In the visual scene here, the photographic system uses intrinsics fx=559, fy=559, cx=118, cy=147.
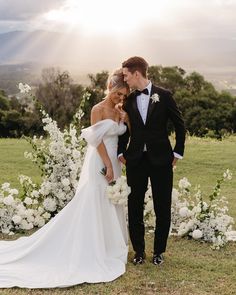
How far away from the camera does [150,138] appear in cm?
643

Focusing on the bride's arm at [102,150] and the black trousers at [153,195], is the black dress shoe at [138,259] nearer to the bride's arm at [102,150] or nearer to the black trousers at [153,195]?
the black trousers at [153,195]

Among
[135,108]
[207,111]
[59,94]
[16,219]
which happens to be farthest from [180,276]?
[59,94]

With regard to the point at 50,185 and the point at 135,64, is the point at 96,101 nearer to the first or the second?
the point at 50,185

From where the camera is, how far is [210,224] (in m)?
8.19

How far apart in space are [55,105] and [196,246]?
157 feet

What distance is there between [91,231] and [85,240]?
0.14 meters

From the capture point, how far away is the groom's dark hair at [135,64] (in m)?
6.33

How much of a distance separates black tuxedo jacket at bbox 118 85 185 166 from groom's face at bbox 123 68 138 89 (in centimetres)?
11

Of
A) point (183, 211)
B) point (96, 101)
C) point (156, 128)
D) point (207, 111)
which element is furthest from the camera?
point (96, 101)

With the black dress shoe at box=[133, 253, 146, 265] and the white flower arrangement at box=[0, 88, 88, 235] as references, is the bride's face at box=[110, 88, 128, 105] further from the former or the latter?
the white flower arrangement at box=[0, 88, 88, 235]

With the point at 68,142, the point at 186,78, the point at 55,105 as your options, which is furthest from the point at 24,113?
the point at 68,142

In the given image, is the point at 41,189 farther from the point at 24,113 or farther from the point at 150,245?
the point at 24,113

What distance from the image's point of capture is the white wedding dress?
255 inches

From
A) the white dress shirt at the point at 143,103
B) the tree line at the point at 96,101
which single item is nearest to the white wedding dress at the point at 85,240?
the white dress shirt at the point at 143,103
